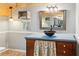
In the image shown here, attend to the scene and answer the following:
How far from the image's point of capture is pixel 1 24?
17.5ft

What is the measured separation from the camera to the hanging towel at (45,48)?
2986 millimetres

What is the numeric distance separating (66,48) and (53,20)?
→ 2.00 metres

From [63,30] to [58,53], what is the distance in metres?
1.69

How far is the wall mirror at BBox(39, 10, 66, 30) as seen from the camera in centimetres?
457

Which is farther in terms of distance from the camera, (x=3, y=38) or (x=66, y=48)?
(x=3, y=38)

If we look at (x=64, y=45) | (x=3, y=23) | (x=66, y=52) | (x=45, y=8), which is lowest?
(x=66, y=52)

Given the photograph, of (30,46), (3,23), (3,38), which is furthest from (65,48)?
(3,23)

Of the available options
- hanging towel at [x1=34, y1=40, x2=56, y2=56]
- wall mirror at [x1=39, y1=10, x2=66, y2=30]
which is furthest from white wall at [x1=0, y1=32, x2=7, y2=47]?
hanging towel at [x1=34, y1=40, x2=56, y2=56]

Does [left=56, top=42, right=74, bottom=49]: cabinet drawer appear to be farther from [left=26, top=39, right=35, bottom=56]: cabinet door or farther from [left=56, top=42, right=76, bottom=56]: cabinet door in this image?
[left=26, top=39, right=35, bottom=56]: cabinet door

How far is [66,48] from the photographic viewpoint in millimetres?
2875

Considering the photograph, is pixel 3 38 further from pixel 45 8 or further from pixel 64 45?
pixel 64 45

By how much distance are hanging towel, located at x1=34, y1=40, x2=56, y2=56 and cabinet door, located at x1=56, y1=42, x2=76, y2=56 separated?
0.10 m

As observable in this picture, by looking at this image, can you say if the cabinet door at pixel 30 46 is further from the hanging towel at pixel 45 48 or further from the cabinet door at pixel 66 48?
the cabinet door at pixel 66 48

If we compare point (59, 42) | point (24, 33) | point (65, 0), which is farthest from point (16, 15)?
point (65, 0)
